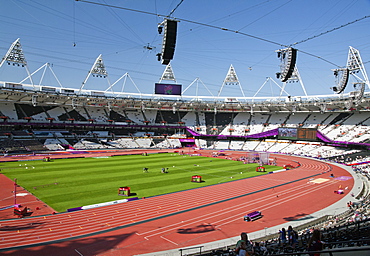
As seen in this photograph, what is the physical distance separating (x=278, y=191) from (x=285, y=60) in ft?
52.0

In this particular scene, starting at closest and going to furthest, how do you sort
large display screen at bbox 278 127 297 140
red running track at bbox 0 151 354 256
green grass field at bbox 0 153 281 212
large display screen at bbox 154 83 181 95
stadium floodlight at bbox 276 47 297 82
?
red running track at bbox 0 151 354 256 → stadium floodlight at bbox 276 47 297 82 → green grass field at bbox 0 153 281 212 → large display screen at bbox 278 127 297 140 → large display screen at bbox 154 83 181 95

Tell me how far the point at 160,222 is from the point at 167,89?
209 ft

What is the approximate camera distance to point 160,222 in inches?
727

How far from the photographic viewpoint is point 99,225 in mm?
17500

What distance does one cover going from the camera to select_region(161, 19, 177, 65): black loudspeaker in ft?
42.4

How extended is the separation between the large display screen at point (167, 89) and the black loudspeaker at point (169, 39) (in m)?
66.0

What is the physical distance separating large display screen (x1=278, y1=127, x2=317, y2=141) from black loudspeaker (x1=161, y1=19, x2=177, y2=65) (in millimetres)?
58070

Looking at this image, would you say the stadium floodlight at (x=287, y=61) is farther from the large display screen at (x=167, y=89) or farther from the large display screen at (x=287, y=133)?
the large display screen at (x=167, y=89)

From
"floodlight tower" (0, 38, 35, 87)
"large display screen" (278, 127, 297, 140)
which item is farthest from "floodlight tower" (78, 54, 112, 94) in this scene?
"large display screen" (278, 127, 297, 140)

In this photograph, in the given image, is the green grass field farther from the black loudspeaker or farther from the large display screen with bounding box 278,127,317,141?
the large display screen with bounding box 278,127,317,141

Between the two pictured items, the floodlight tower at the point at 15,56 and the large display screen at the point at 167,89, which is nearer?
the floodlight tower at the point at 15,56

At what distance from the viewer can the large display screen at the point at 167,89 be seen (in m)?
78.9

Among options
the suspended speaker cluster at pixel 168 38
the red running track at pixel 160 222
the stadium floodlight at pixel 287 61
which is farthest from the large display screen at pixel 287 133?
the suspended speaker cluster at pixel 168 38

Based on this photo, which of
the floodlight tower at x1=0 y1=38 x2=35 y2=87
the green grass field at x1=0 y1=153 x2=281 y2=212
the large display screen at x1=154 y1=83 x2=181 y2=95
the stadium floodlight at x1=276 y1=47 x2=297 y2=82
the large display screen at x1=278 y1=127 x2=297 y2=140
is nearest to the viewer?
the stadium floodlight at x1=276 y1=47 x2=297 y2=82
